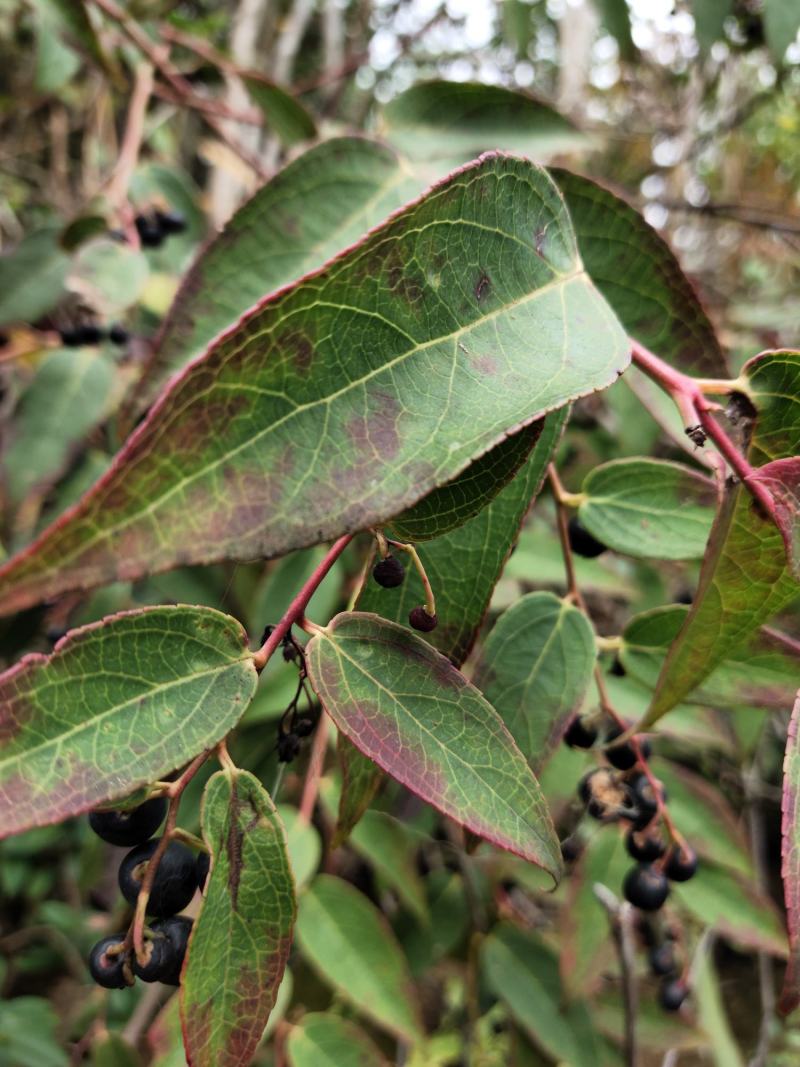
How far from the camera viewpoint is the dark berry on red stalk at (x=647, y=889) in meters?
0.64

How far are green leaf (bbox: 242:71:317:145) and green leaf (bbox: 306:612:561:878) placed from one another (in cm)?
90

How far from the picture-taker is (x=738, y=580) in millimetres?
396

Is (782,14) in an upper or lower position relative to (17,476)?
upper

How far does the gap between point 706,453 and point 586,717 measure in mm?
256

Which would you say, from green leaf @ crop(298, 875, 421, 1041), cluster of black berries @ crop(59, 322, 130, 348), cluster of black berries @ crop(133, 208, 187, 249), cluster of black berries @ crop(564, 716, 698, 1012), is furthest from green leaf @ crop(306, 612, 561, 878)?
cluster of black berries @ crop(133, 208, 187, 249)

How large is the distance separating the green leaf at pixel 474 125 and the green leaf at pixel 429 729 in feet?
2.17

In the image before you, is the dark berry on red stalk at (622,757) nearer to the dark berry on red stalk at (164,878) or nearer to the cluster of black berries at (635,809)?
the cluster of black berries at (635,809)

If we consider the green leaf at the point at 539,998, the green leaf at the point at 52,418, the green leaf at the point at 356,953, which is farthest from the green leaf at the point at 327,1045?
the green leaf at the point at 52,418

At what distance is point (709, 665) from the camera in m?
0.42

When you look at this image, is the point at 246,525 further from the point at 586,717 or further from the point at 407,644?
the point at 586,717

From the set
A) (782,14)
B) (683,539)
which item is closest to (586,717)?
(683,539)

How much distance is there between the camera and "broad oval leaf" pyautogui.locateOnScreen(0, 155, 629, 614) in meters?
0.28

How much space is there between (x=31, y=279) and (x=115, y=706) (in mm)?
923

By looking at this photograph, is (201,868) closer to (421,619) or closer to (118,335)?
(421,619)
